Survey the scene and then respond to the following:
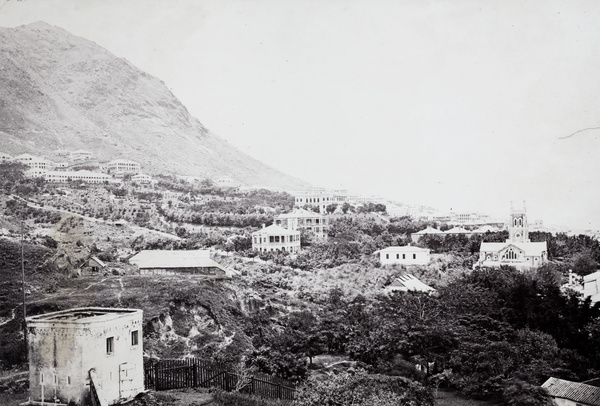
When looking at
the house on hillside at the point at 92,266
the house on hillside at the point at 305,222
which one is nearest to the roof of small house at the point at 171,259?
the house on hillside at the point at 92,266

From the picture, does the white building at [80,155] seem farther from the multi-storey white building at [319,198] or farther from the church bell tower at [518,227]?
the church bell tower at [518,227]

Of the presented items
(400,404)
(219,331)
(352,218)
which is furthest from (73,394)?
(352,218)

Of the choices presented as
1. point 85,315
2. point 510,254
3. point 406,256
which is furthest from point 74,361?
point 510,254

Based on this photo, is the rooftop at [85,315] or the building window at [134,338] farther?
the building window at [134,338]

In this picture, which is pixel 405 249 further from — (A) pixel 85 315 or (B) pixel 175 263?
(A) pixel 85 315

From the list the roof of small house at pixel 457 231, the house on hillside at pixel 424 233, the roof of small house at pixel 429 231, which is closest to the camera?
the house on hillside at pixel 424 233

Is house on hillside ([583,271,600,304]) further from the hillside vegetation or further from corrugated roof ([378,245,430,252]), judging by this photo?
corrugated roof ([378,245,430,252])
